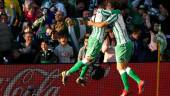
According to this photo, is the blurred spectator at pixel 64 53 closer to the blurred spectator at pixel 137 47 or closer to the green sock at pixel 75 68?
the blurred spectator at pixel 137 47

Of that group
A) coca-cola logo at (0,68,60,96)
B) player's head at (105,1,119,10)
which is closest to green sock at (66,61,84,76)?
player's head at (105,1,119,10)

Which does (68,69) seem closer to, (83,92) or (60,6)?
(83,92)

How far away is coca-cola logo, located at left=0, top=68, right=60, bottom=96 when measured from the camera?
16328 millimetres

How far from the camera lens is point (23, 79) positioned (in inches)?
645

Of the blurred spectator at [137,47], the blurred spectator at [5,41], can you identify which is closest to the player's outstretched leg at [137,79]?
the blurred spectator at [137,47]

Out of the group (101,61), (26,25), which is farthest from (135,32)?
(26,25)

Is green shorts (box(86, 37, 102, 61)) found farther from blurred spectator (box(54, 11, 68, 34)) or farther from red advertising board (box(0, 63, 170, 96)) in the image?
blurred spectator (box(54, 11, 68, 34))

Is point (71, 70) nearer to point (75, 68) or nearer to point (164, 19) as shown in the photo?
point (75, 68)

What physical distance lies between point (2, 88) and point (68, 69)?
142cm

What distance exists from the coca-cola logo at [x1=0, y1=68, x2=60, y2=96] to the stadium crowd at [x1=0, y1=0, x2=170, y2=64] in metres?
0.39

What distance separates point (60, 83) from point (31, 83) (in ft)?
2.00

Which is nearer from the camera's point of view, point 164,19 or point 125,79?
point 125,79

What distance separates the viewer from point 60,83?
Result: 54.3 ft

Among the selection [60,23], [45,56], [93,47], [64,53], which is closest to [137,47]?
[64,53]
